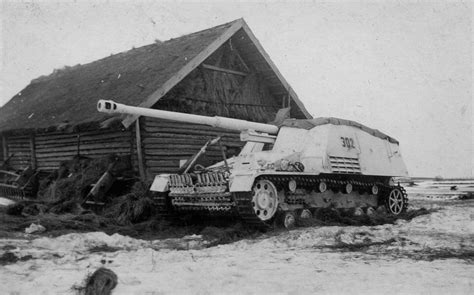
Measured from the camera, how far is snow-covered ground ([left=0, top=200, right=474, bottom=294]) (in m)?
5.19

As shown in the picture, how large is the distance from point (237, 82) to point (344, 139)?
18.2ft

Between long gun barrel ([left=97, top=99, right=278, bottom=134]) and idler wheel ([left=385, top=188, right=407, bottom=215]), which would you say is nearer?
long gun barrel ([left=97, top=99, right=278, bottom=134])

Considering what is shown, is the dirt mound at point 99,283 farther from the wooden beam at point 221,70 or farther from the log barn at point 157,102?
the wooden beam at point 221,70

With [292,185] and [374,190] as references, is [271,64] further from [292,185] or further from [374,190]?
[292,185]

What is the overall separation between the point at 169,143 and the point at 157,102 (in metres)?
1.16

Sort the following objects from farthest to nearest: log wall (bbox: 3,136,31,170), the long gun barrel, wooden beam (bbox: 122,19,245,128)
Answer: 1. log wall (bbox: 3,136,31,170)
2. wooden beam (bbox: 122,19,245,128)
3. the long gun barrel

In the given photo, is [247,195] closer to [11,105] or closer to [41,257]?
[41,257]

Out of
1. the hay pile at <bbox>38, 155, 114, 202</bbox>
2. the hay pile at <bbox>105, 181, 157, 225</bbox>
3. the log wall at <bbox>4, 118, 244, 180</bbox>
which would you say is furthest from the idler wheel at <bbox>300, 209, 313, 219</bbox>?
the hay pile at <bbox>38, 155, 114, 202</bbox>

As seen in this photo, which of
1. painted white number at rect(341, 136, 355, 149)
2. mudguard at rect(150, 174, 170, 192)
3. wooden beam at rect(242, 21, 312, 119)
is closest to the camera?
mudguard at rect(150, 174, 170, 192)

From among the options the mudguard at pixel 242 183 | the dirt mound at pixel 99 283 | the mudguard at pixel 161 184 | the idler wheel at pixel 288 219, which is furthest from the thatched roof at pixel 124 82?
the dirt mound at pixel 99 283

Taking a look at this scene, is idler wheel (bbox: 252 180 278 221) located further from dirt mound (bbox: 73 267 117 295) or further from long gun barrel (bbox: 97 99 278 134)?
dirt mound (bbox: 73 267 117 295)

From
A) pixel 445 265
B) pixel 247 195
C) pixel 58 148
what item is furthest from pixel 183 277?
pixel 58 148

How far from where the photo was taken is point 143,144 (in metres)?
13.4

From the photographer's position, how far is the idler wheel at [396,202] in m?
13.5
